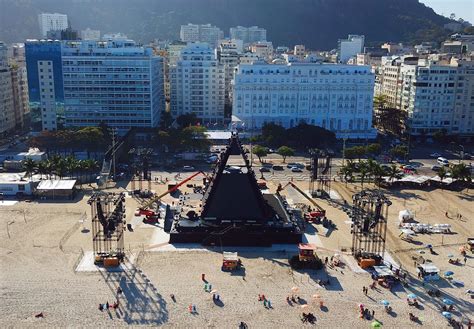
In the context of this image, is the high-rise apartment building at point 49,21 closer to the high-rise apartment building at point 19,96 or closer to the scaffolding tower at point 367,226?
the high-rise apartment building at point 19,96

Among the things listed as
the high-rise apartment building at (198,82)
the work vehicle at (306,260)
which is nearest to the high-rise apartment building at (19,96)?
the high-rise apartment building at (198,82)

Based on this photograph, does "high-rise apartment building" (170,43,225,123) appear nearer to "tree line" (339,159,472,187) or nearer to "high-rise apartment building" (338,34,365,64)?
"tree line" (339,159,472,187)

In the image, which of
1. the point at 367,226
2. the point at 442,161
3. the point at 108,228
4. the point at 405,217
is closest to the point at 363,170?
the point at 405,217

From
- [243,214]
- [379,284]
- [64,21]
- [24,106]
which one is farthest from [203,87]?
[64,21]

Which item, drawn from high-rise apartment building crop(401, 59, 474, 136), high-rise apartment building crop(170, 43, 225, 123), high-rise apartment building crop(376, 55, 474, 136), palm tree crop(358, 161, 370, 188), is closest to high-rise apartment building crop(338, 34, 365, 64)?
high-rise apartment building crop(376, 55, 474, 136)

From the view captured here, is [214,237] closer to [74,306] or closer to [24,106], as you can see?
[74,306]

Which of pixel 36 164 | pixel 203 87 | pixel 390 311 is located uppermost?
pixel 203 87
